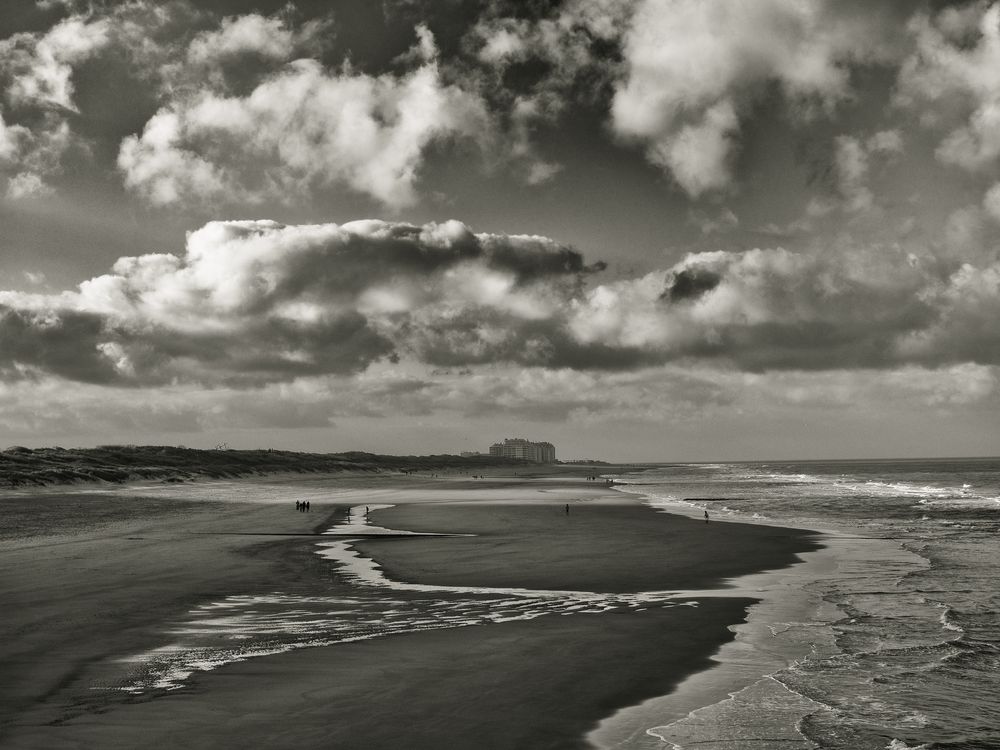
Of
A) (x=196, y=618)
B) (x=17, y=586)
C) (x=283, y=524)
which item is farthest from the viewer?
(x=283, y=524)

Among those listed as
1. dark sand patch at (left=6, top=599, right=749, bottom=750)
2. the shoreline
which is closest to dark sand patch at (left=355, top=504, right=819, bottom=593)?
the shoreline

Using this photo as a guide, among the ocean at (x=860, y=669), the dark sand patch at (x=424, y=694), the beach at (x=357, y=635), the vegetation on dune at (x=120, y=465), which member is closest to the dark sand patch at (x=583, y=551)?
the beach at (x=357, y=635)

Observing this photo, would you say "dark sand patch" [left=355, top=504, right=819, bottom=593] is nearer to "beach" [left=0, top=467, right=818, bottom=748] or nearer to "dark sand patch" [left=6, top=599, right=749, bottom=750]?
"beach" [left=0, top=467, right=818, bottom=748]

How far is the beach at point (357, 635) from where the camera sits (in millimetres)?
10852

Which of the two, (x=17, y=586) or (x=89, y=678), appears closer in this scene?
(x=89, y=678)

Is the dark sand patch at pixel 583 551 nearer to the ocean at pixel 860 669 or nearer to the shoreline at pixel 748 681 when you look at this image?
the shoreline at pixel 748 681

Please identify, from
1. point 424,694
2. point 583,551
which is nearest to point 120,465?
point 583,551

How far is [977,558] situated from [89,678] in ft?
103

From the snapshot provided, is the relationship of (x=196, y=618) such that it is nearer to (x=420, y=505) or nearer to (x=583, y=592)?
(x=583, y=592)

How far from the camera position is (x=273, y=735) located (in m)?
10.3

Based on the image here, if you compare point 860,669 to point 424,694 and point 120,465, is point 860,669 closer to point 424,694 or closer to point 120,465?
point 424,694

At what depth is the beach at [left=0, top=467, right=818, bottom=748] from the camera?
1085cm

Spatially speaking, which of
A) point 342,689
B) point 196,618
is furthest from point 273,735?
point 196,618

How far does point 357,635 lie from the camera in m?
16.5
